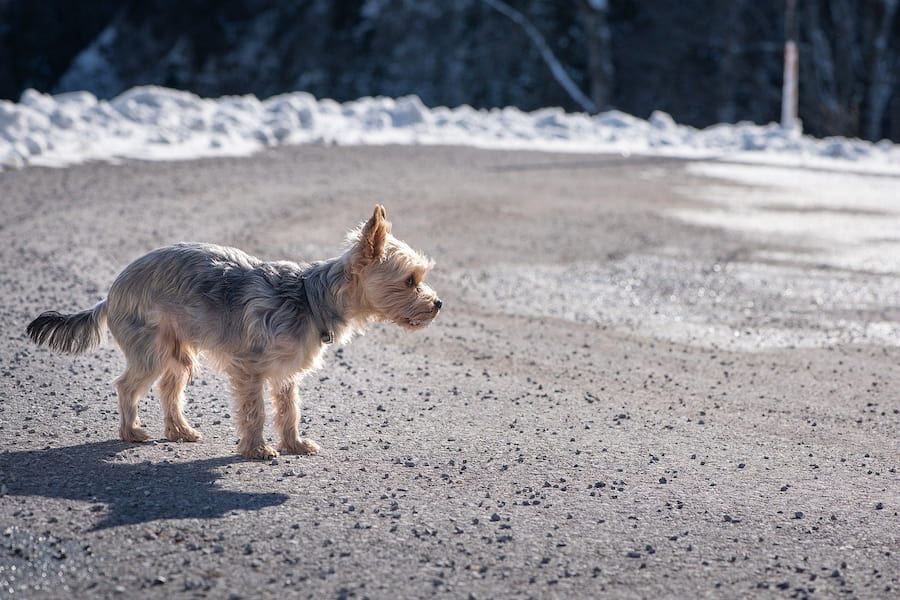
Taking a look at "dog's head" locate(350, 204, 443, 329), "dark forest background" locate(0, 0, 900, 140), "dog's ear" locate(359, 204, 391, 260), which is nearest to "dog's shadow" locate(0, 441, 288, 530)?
"dog's head" locate(350, 204, 443, 329)

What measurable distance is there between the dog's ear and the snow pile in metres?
11.0

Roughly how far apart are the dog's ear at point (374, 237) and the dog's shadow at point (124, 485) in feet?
4.50

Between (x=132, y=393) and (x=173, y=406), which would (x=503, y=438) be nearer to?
(x=173, y=406)

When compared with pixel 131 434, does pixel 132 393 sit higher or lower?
higher

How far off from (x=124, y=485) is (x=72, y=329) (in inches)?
52.1

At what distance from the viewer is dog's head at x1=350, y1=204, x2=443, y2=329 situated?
6188mm

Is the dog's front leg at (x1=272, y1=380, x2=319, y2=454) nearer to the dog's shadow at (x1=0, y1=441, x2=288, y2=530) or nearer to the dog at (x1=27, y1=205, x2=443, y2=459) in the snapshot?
the dog at (x1=27, y1=205, x2=443, y2=459)

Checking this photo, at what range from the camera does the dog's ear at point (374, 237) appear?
611cm

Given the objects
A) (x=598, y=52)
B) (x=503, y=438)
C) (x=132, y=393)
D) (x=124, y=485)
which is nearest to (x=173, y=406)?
(x=132, y=393)

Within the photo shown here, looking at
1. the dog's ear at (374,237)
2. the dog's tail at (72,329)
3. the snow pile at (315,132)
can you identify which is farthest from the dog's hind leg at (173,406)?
the snow pile at (315,132)

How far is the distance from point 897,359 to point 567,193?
25.7ft

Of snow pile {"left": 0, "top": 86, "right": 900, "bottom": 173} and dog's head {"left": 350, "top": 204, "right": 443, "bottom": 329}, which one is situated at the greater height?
snow pile {"left": 0, "top": 86, "right": 900, "bottom": 173}

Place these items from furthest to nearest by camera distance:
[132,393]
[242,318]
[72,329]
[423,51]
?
[423,51] < [72,329] < [132,393] < [242,318]

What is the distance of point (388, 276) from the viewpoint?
627 centimetres
